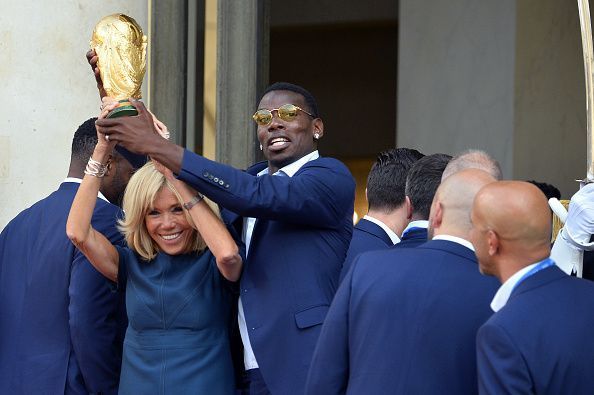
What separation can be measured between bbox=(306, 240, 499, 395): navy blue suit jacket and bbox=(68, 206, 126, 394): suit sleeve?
1214mm

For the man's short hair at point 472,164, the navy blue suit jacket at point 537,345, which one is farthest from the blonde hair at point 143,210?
the navy blue suit jacket at point 537,345

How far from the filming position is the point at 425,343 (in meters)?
3.27

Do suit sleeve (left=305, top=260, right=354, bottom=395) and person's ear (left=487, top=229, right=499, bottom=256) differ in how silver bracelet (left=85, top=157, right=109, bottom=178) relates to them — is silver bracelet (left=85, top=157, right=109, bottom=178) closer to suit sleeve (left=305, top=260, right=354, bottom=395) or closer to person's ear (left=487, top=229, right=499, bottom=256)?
suit sleeve (left=305, top=260, right=354, bottom=395)

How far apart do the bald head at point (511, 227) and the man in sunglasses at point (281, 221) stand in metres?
0.94

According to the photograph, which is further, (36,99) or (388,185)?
(36,99)

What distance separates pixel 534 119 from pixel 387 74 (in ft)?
13.6

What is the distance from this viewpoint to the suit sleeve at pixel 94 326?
4.37 metres

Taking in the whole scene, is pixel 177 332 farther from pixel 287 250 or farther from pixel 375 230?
pixel 375 230

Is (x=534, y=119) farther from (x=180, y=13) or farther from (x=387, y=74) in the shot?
(x=387, y=74)

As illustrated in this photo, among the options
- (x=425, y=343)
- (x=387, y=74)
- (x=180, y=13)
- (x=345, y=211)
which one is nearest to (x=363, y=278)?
(x=425, y=343)

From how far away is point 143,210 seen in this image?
4.17 metres

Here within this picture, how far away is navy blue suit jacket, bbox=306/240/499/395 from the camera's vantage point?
3.27 metres

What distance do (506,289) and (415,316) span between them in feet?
0.99

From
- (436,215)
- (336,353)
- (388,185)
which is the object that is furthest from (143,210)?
(436,215)
